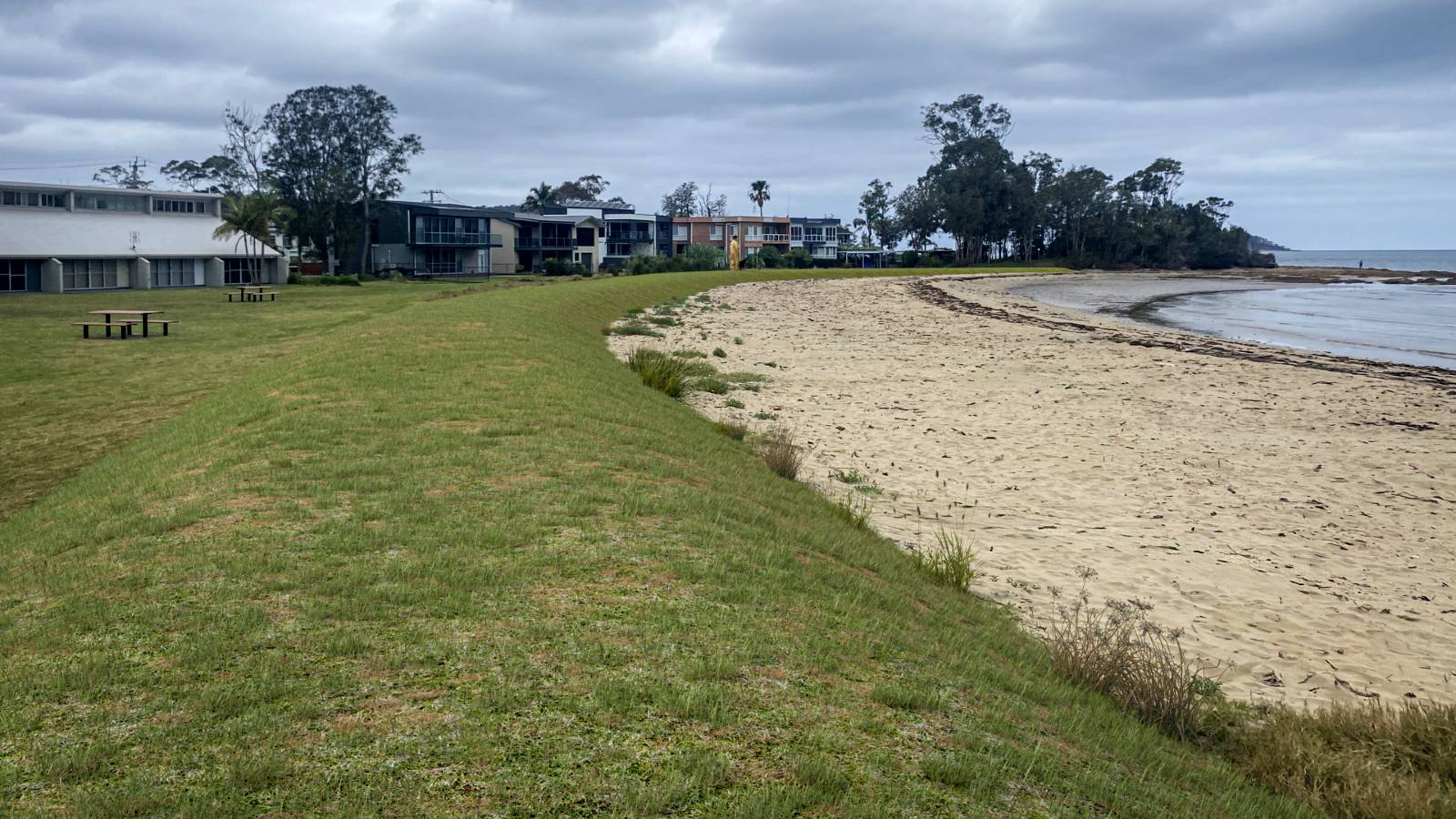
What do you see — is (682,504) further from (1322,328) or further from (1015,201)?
(1015,201)

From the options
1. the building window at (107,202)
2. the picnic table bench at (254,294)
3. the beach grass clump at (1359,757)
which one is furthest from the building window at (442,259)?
the beach grass clump at (1359,757)

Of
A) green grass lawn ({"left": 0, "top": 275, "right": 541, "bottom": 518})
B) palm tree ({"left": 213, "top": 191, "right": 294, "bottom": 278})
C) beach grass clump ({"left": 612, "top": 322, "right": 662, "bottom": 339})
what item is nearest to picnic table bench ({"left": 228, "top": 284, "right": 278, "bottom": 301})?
green grass lawn ({"left": 0, "top": 275, "right": 541, "bottom": 518})

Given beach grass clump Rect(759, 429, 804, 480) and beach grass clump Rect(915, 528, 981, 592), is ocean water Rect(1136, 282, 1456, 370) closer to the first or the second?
beach grass clump Rect(759, 429, 804, 480)

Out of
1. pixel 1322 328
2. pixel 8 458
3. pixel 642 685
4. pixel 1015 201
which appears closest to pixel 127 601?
pixel 642 685

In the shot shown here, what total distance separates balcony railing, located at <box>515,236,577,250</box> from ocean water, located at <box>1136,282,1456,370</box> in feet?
172

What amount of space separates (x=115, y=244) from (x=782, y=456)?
5937 cm

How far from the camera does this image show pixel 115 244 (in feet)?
190

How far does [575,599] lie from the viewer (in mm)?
5738

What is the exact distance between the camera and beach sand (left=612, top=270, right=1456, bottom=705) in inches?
331

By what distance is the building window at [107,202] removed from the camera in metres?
60.8

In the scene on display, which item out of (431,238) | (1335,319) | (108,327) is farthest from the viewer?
(431,238)

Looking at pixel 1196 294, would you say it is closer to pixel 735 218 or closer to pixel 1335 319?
pixel 1335 319

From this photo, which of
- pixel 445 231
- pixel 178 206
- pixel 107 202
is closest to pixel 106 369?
pixel 107 202

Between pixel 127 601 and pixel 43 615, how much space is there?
0.43 meters
